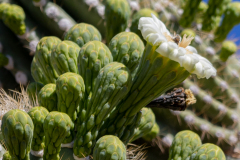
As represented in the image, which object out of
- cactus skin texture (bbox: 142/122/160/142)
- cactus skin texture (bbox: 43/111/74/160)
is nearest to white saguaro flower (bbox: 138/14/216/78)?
A: cactus skin texture (bbox: 43/111/74/160)

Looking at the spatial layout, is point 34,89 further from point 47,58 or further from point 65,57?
point 65,57

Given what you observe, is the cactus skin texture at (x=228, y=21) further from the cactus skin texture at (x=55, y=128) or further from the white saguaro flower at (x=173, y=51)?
the cactus skin texture at (x=55, y=128)

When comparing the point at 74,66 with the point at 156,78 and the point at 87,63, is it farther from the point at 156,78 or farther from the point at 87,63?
the point at 156,78

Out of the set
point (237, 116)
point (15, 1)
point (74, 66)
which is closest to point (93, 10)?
point (15, 1)

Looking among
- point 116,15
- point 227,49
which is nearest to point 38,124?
point 116,15

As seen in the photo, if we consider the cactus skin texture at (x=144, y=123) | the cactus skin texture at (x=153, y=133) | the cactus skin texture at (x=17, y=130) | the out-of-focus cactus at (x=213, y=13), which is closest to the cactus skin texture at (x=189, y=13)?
the out-of-focus cactus at (x=213, y=13)

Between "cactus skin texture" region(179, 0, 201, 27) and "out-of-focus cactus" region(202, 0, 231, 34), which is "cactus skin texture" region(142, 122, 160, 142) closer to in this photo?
"cactus skin texture" region(179, 0, 201, 27)
